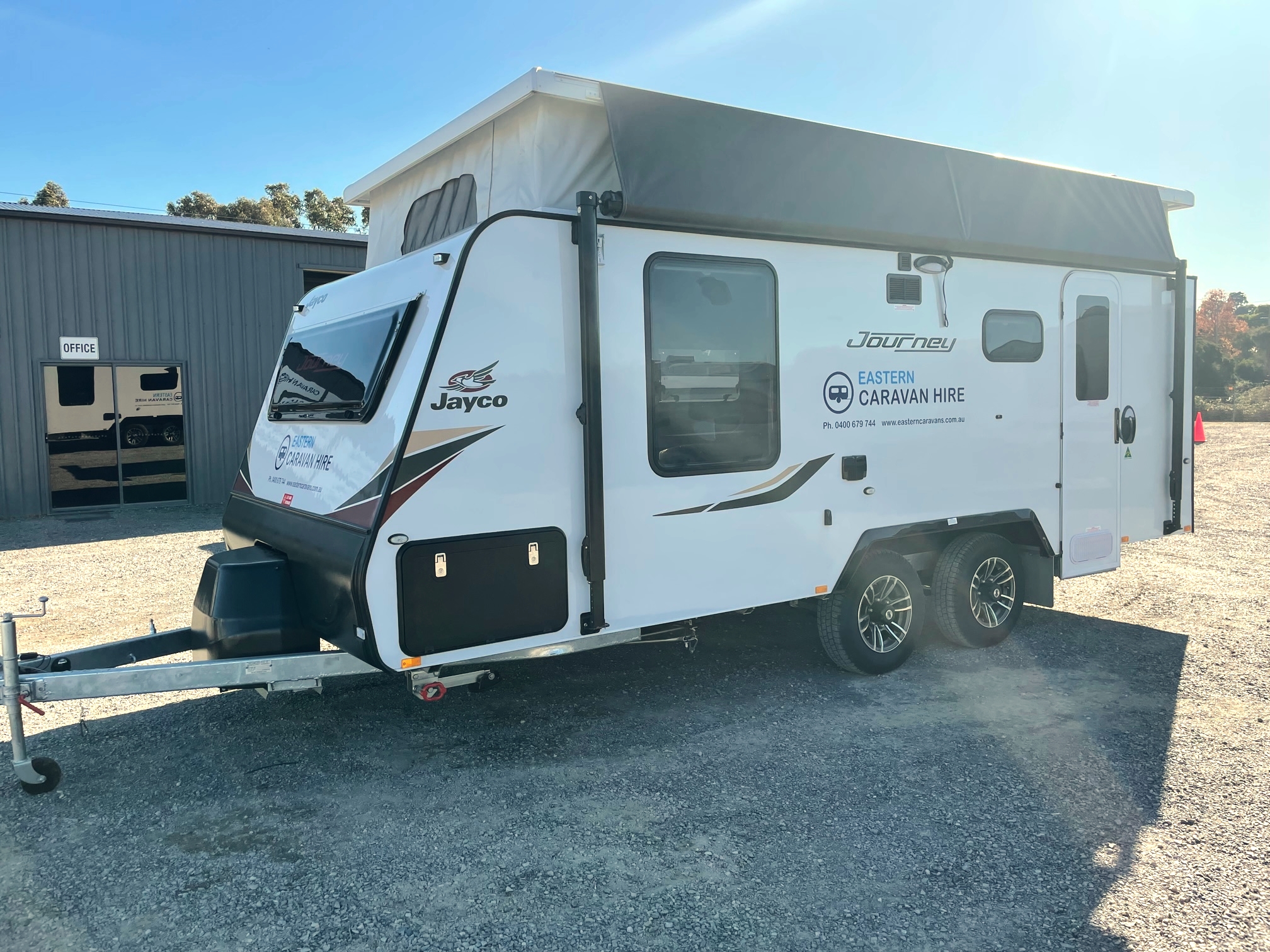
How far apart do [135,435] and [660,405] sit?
39.1 ft

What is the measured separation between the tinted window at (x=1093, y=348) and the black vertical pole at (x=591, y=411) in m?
3.67

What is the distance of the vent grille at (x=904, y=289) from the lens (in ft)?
17.0

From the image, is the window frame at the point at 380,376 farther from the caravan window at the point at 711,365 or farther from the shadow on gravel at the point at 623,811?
the shadow on gravel at the point at 623,811

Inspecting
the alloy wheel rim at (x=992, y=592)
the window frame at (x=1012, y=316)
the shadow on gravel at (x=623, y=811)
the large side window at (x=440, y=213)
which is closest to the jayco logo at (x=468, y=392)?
the large side window at (x=440, y=213)

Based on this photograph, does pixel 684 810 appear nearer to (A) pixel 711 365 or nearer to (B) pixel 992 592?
(A) pixel 711 365

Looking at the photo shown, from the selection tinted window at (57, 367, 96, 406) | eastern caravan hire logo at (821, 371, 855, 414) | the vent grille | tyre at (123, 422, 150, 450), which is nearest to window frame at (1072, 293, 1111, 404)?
the vent grille

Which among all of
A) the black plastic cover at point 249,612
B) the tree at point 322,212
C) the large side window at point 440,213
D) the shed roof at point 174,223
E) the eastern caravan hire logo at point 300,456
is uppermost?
the tree at point 322,212

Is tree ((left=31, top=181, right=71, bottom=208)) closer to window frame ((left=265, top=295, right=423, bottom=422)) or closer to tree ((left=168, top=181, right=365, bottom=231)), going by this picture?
tree ((left=168, top=181, right=365, bottom=231))

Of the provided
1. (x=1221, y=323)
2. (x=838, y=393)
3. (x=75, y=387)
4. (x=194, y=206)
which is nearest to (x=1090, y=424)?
(x=838, y=393)

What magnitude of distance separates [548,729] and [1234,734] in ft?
10.9

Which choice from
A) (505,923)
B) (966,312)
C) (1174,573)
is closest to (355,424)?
(505,923)

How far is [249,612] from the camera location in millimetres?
4098

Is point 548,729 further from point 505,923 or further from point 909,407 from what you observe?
point 909,407

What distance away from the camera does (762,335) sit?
15.2 feet
